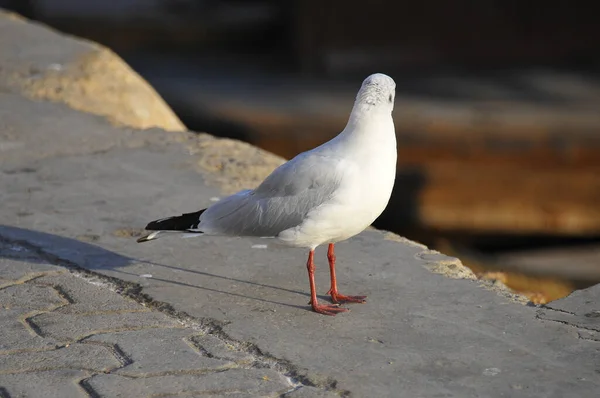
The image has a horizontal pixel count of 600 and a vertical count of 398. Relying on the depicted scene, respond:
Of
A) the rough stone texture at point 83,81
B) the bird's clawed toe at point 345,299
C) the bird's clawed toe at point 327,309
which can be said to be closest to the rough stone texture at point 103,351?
the bird's clawed toe at point 327,309

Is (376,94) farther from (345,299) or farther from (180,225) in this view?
(180,225)

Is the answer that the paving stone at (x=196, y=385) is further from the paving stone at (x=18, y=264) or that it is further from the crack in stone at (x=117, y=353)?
the paving stone at (x=18, y=264)

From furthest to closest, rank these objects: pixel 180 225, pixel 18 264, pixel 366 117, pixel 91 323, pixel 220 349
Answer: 1. pixel 18 264
2. pixel 180 225
3. pixel 366 117
4. pixel 91 323
5. pixel 220 349

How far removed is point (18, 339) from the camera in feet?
10.7

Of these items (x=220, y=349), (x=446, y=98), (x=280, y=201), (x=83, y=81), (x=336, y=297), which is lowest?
(x=220, y=349)

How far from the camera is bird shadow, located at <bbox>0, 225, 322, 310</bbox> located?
3955mm

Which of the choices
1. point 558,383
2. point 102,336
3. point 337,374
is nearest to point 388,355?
point 337,374

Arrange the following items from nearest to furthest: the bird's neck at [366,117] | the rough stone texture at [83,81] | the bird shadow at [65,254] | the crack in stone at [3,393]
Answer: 1. the crack in stone at [3,393]
2. the bird's neck at [366,117]
3. the bird shadow at [65,254]
4. the rough stone texture at [83,81]

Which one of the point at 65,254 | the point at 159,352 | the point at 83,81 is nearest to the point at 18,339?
the point at 159,352

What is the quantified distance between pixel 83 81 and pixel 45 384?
143 inches

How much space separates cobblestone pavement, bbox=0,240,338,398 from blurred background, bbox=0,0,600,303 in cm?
253

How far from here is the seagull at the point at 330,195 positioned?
3.57 meters

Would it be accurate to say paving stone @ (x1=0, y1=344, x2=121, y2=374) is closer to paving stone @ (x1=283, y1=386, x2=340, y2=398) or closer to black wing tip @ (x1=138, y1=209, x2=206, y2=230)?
paving stone @ (x1=283, y1=386, x2=340, y2=398)

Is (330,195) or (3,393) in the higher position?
(330,195)
